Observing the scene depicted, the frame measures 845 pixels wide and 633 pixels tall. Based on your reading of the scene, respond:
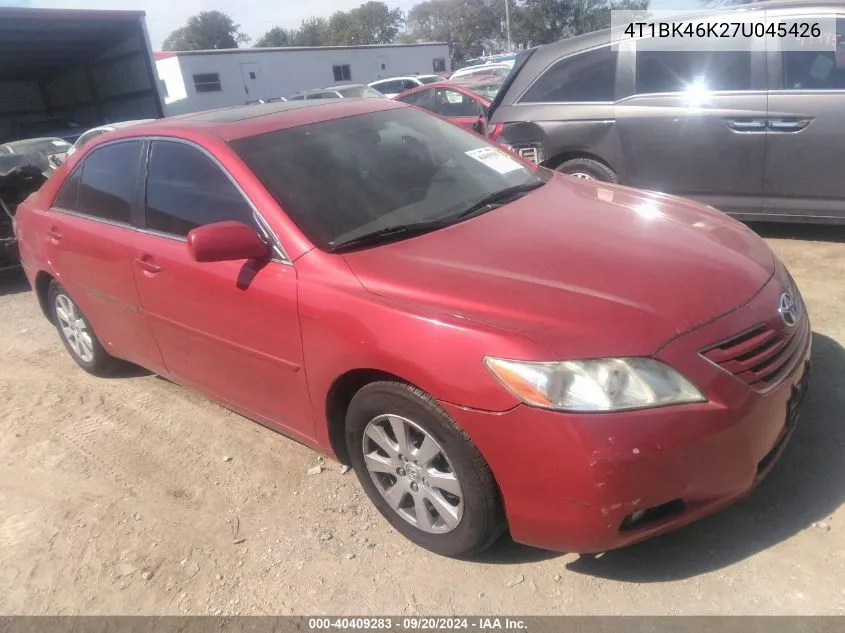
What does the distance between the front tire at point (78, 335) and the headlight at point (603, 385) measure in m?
3.23

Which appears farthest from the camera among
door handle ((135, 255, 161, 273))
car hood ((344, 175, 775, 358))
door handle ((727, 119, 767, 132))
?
door handle ((727, 119, 767, 132))

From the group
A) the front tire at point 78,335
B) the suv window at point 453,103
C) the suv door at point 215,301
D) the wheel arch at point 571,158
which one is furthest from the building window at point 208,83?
the suv door at point 215,301

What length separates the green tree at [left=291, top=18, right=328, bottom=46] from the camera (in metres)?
75.7

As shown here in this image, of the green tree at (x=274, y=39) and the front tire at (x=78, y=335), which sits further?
the green tree at (x=274, y=39)

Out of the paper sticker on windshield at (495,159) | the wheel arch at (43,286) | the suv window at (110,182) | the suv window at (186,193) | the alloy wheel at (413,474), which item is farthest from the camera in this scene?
the wheel arch at (43,286)

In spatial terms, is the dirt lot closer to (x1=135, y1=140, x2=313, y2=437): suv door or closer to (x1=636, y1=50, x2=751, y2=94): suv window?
(x1=135, y1=140, x2=313, y2=437): suv door

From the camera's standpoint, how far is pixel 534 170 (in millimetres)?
3645

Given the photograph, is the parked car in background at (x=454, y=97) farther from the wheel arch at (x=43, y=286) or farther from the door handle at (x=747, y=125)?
the wheel arch at (x=43, y=286)

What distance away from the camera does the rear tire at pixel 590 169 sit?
5680mm

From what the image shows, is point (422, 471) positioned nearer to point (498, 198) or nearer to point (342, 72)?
point (498, 198)

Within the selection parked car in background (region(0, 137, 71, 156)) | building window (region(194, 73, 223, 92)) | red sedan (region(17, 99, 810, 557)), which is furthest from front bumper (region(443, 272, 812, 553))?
building window (region(194, 73, 223, 92))

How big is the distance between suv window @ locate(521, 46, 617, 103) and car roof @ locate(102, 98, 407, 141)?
2536 mm

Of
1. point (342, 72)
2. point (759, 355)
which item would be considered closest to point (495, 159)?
point (759, 355)

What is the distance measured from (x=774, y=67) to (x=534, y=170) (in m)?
2.57
